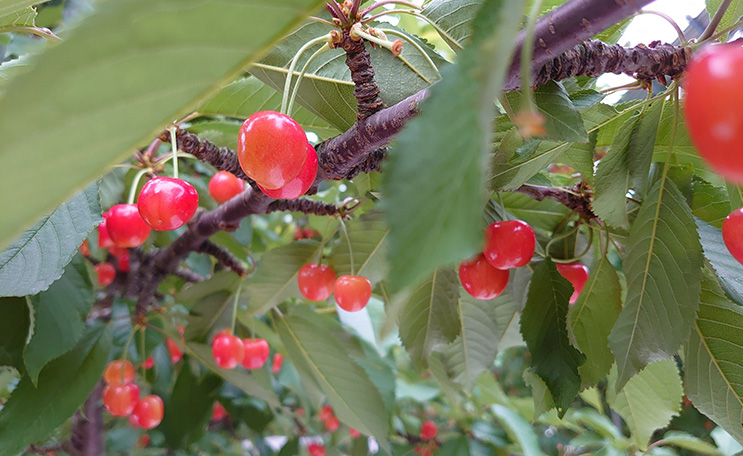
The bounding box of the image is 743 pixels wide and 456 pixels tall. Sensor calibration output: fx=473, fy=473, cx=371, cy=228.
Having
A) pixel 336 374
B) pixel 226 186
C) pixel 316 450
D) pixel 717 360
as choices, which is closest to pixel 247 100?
pixel 226 186

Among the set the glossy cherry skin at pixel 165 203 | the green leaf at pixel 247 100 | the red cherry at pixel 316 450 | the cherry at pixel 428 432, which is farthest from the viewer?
the cherry at pixel 428 432

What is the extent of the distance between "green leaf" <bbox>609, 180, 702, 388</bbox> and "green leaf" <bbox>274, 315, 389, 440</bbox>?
631 mm

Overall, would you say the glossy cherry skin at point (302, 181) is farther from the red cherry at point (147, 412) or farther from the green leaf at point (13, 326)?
the red cherry at point (147, 412)

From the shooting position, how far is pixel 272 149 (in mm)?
464

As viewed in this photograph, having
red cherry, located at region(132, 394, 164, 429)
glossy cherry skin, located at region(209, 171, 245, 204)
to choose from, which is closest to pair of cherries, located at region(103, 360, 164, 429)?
red cherry, located at region(132, 394, 164, 429)

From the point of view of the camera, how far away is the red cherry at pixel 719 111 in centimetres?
21

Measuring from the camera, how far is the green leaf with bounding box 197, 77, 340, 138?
921 mm

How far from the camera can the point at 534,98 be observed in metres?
0.50

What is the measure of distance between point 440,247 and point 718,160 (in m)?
0.13

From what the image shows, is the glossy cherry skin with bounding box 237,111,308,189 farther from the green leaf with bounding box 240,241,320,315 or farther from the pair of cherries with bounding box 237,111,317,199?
the green leaf with bounding box 240,241,320,315

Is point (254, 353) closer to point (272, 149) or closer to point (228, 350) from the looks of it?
point (228, 350)

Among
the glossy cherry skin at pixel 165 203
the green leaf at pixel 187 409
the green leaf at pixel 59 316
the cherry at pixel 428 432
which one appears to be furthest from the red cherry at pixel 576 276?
the cherry at pixel 428 432

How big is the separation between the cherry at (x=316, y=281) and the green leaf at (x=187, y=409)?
2.95 ft

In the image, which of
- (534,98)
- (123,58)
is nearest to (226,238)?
(534,98)
